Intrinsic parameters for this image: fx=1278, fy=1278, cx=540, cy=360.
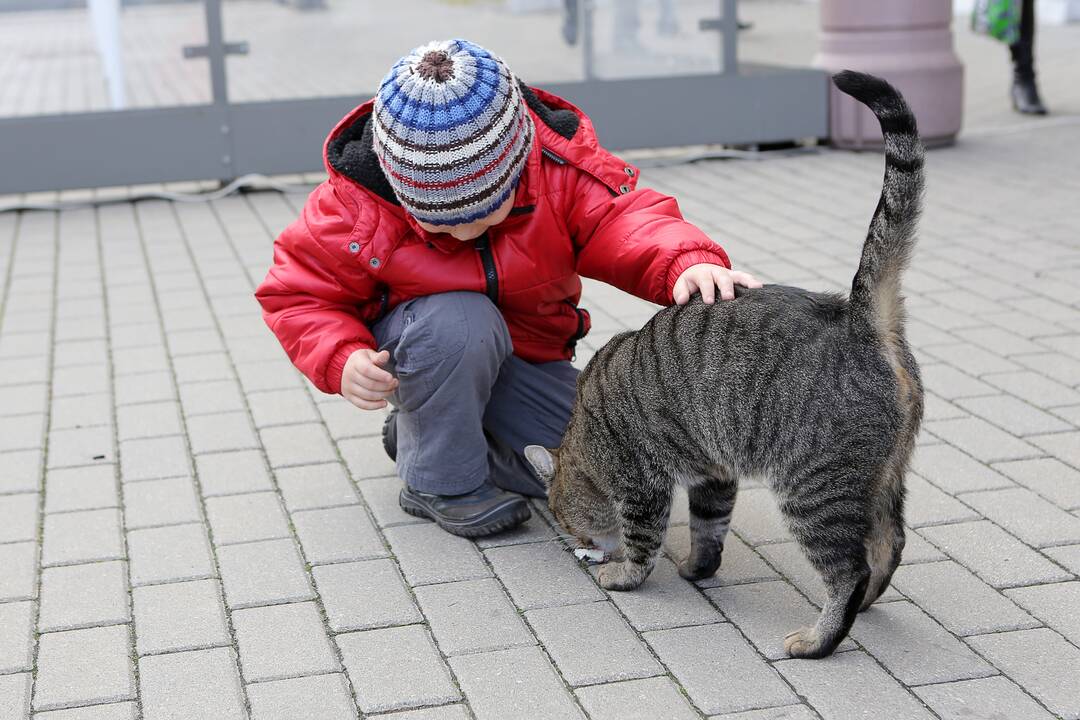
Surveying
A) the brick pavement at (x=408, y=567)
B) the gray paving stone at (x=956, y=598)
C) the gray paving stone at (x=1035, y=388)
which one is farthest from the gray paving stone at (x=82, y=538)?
the gray paving stone at (x=1035, y=388)

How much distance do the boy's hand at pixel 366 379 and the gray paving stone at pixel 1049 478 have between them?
73.3 inches

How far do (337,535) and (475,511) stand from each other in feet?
1.30

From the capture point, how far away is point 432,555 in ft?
11.4

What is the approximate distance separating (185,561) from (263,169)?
488cm

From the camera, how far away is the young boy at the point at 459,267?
3184mm

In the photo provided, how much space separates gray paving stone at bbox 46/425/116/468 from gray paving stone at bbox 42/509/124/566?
0.43 metres

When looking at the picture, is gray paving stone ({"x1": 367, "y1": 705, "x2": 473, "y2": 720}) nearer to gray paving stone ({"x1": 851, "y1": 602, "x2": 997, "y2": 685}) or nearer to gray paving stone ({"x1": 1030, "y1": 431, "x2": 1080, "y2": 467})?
gray paving stone ({"x1": 851, "y1": 602, "x2": 997, "y2": 685})

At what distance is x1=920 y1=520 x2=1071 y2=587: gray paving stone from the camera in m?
3.19

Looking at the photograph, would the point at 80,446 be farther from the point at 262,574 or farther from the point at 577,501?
the point at 577,501

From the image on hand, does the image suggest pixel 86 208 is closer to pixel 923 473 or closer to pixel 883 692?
pixel 923 473

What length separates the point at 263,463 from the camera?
411 centimetres

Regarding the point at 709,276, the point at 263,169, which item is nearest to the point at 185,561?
the point at 709,276

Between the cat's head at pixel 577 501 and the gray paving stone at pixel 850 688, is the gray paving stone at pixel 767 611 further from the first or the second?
the cat's head at pixel 577 501

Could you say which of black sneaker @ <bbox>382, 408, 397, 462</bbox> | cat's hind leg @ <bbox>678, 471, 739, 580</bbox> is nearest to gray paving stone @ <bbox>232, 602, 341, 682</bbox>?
black sneaker @ <bbox>382, 408, 397, 462</bbox>
